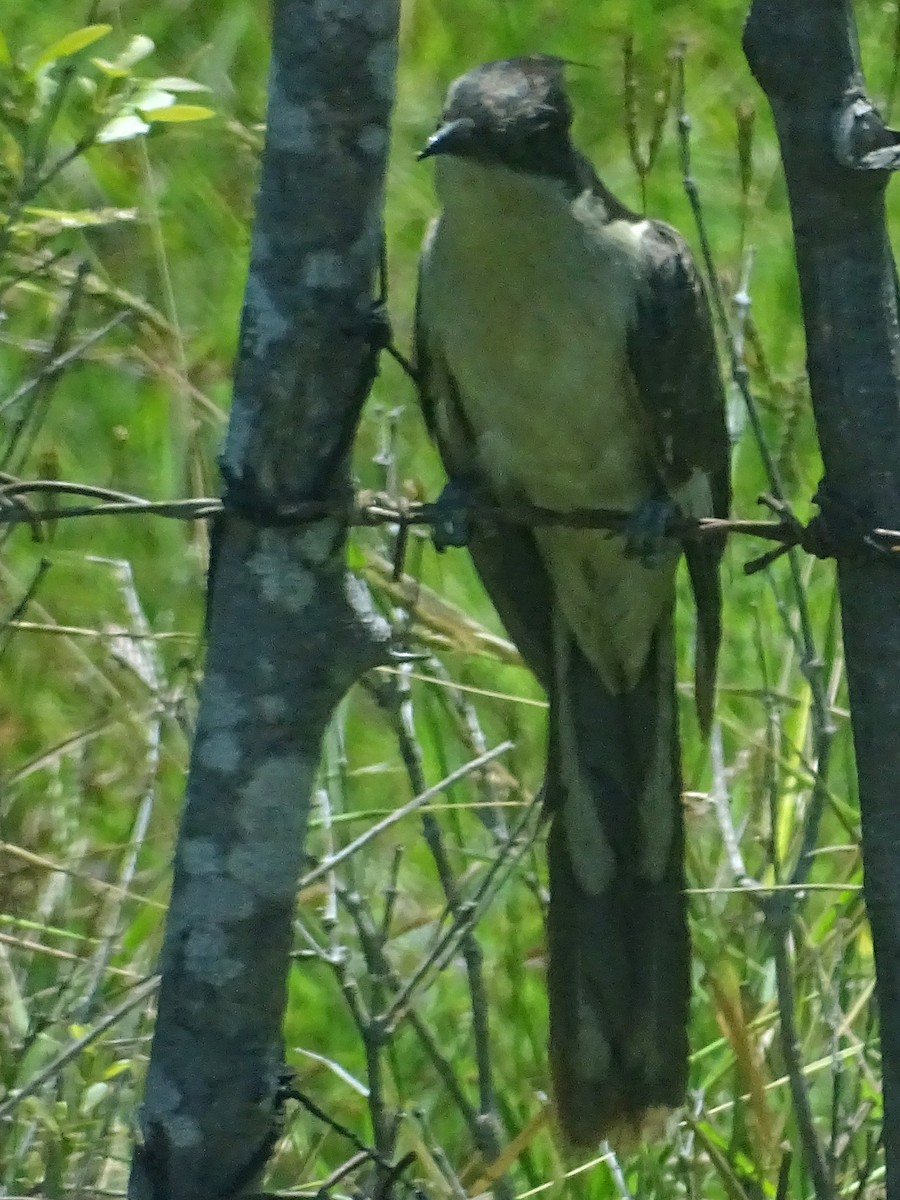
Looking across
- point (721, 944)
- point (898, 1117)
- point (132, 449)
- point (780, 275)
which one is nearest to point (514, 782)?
point (721, 944)

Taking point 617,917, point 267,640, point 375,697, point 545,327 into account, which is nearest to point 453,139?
point 545,327

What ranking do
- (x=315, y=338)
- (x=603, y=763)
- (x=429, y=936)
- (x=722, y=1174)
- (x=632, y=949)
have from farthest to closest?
1. (x=429, y=936)
2. (x=603, y=763)
3. (x=632, y=949)
4. (x=722, y=1174)
5. (x=315, y=338)

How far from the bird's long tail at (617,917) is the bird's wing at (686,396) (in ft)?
0.64

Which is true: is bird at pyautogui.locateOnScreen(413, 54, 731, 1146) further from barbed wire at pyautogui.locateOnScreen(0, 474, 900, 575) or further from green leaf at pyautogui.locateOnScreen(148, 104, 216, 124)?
barbed wire at pyautogui.locateOnScreen(0, 474, 900, 575)

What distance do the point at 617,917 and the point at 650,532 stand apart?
61 cm

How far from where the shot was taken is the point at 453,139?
2727 mm

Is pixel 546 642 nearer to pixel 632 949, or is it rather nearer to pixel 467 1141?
pixel 632 949

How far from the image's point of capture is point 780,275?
5.16 metres

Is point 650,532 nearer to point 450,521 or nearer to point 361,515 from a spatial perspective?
point 450,521

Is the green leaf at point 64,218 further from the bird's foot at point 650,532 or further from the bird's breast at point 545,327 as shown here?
the bird's foot at point 650,532

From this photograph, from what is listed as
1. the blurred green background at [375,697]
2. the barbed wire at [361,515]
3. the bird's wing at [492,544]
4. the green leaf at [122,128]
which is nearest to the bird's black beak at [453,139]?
the bird's wing at [492,544]

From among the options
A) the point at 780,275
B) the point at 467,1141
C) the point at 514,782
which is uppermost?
the point at 780,275

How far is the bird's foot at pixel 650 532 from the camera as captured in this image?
2.78 meters

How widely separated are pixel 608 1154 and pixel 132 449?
277cm
